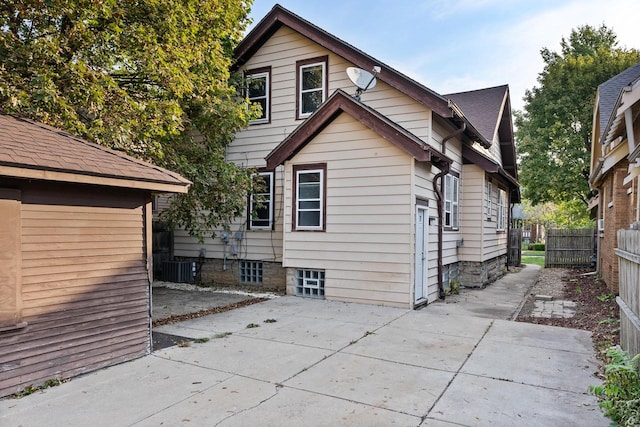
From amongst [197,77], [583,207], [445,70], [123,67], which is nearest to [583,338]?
[197,77]

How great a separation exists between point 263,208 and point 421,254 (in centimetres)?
471

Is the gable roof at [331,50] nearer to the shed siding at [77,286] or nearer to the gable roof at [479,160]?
the gable roof at [479,160]

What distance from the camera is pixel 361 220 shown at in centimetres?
925

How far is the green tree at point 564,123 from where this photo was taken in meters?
24.2

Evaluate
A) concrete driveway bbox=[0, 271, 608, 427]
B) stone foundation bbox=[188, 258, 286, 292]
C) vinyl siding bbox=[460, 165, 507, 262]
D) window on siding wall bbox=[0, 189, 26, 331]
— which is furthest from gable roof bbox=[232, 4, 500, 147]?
window on siding wall bbox=[0, 189, 26, 331]

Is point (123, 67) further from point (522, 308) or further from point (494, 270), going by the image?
point (494, 270)

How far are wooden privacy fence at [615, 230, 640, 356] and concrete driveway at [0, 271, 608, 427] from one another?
23.5 inches

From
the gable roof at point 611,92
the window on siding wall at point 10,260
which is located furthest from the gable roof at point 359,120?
the window on siding wall at point 10,260

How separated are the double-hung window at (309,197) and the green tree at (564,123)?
2059cm

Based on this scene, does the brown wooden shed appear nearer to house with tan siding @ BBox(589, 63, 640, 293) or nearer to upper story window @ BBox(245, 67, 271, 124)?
upper story window @ BBox(245, 67, 271, 124)

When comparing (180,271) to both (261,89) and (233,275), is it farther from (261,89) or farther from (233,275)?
(261,89)

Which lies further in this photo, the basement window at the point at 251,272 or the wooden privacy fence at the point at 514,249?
the wooden privacy fence at the point at 514,249

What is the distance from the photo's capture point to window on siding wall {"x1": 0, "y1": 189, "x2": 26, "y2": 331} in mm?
4168

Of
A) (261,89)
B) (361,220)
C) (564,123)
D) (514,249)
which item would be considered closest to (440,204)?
(361,220)
